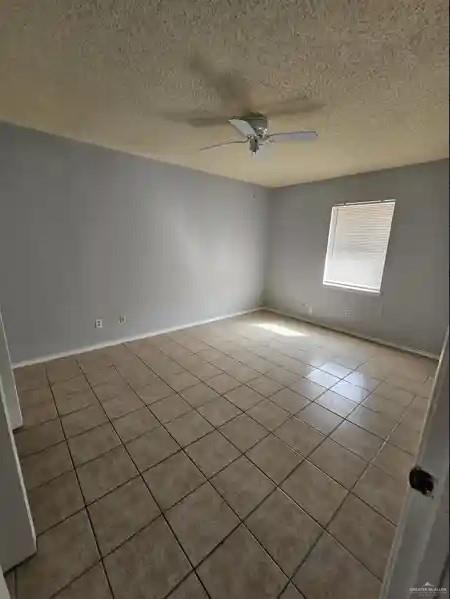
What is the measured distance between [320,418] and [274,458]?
0.60 m

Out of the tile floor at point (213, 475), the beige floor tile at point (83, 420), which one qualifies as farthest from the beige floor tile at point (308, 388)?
the beige floor tile at point (83, 420)

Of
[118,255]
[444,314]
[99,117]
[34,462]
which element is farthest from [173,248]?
Result: [444,314]

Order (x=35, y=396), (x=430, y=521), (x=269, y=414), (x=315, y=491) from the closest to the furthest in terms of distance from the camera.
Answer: (x=430, y=521), (x=315, y=491), (x=269, y=414), (x=35, y=396)

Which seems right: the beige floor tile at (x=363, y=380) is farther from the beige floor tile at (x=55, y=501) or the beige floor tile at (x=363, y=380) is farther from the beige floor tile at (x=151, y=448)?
the beige floor tile at (x=55, y=501)

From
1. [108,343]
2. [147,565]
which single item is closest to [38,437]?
[147,565]

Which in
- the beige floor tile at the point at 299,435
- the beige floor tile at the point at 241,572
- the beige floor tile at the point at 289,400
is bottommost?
the beige floor tile at the point at 241,572

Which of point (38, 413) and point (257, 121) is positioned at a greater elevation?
point (257, 121)

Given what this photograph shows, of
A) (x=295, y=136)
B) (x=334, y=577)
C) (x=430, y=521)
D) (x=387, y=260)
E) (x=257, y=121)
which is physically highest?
(x=257, y=121)

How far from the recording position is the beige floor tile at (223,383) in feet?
8.11

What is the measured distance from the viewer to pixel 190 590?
3.55 feet

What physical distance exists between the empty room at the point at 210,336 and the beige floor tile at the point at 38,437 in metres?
0.02

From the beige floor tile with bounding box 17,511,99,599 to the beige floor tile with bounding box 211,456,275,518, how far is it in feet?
2.16

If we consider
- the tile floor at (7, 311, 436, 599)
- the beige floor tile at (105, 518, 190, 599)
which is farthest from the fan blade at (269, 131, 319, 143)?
the beige floor tile at (105, 518, 190, 599)

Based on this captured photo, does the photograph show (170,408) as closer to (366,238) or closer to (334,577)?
(334,577)
